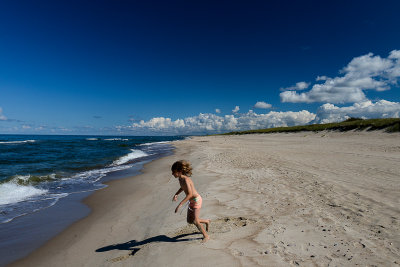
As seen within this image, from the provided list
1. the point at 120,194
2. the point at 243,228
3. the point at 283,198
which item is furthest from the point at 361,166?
the point at 120,194

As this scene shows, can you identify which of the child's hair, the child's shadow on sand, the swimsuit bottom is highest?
the child's hair

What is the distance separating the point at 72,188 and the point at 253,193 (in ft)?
28.6

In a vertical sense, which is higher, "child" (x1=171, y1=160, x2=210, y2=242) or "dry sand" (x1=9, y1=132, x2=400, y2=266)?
"child" (x1=171, y1=160, x2=210, y2=242)

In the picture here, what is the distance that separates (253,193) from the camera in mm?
7465

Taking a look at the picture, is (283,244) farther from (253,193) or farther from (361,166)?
(361,166)

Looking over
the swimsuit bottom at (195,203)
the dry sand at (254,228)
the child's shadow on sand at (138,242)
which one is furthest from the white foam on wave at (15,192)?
the swimsuit bottom at (195,203)

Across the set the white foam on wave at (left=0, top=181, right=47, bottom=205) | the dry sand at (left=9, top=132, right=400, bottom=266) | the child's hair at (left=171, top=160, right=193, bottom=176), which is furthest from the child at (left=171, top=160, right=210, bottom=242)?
the white foam on wave at (left=0, top=181, right=47, bottom=205)

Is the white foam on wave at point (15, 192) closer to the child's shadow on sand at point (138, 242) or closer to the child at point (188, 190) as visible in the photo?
the child's shadow on sand at point (138, 242)

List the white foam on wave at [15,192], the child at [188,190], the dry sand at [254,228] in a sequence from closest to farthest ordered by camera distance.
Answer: the dry sand at [254,228] < the child at [188,190] < the white foam on wave at [15,192]

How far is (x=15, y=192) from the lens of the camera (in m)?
9.55

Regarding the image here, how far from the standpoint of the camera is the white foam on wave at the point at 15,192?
28.5ft

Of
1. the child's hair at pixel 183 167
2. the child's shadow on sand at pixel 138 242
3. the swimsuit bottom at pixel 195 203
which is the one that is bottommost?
the child's shadow on sand at pixel 138 242

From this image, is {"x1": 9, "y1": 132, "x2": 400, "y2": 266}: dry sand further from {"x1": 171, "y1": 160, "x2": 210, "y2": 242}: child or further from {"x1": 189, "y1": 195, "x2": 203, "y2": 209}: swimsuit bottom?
{"x1": 189, "y1": 195, "x2": 203, "y2": 209}: swimsuit bottom

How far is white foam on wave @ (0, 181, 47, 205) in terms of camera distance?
28.5ft
